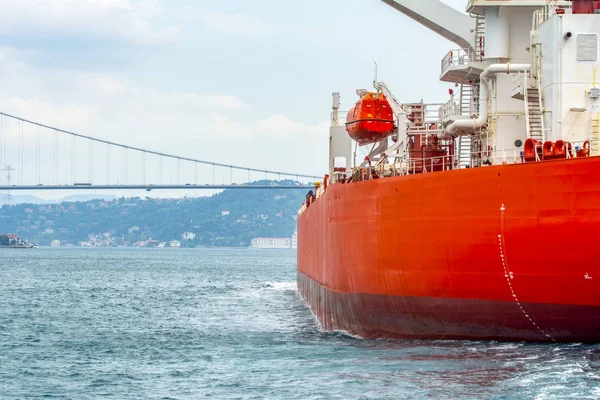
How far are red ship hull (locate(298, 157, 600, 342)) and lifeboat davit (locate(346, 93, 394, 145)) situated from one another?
3.20 meters

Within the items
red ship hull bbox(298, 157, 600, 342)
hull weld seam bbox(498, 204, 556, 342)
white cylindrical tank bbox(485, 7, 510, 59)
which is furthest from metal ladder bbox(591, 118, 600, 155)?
white cylindrical tank bbox(485, 7, 510, 59)

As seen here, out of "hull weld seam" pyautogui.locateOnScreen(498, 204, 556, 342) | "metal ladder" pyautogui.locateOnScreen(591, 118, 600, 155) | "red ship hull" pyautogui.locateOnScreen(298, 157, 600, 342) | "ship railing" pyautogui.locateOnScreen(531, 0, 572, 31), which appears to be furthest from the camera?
"ship railing" pyautogui.locateOnScreen(531, 0, 572, 31)

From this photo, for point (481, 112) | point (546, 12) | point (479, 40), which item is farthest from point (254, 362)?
point (479, 40)

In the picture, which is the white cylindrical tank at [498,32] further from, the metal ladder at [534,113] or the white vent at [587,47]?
the white vent at [587,47]

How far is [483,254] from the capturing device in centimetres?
1817

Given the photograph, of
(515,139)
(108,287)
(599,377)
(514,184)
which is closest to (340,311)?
(515,139)

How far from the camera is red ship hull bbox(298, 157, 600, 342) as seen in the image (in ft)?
55.7

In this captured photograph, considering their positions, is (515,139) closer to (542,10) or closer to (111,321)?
(542,10)

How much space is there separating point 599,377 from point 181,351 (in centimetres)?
1013

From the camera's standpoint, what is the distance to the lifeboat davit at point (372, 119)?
82.8ft

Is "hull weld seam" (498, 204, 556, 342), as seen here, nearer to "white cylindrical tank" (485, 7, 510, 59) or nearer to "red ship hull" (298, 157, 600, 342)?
"red ship hull" (298, 157, 600, 342)

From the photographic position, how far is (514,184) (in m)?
17.6

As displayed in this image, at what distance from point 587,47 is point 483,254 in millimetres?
4530

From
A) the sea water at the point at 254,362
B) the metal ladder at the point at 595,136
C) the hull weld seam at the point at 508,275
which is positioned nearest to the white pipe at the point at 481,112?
the metal ladder at the point at 595,136
